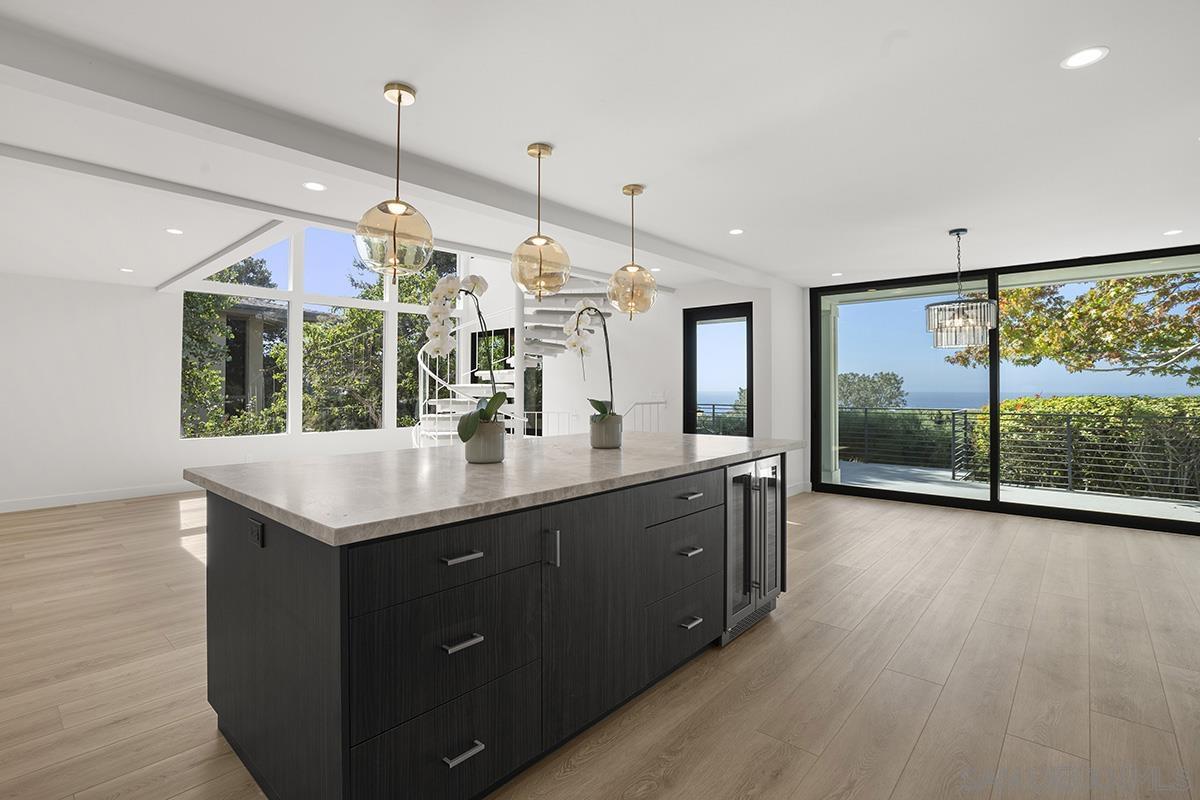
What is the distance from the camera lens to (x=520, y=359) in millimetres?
6645

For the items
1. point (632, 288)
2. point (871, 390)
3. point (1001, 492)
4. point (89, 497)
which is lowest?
point (89, 497)

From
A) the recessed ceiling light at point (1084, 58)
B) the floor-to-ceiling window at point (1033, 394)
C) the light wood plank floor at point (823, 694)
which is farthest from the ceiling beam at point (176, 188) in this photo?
the floor-to-ceiling window at point (1033, 394)

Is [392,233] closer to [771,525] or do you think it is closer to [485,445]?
[485,445]

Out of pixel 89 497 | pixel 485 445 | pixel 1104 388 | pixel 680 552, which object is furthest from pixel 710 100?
pixel 89 497

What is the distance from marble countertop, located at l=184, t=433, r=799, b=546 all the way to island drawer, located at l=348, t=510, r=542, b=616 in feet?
0.15

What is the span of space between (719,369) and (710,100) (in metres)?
4.61

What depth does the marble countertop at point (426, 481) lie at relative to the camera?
4.69 feet

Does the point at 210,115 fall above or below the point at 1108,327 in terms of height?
above

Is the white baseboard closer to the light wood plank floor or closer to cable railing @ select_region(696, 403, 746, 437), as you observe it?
the light wood plank floor

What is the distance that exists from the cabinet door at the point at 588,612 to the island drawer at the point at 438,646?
98 mm

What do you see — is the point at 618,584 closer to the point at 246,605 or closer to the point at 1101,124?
the point at 246,605

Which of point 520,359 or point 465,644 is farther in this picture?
point 520,359

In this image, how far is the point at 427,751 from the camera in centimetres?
151

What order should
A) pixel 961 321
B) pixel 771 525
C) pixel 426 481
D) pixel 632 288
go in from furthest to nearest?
1. pixel 961 321
2. pixel 632 288
3. pixel 771 525
4. pixel 426 481
